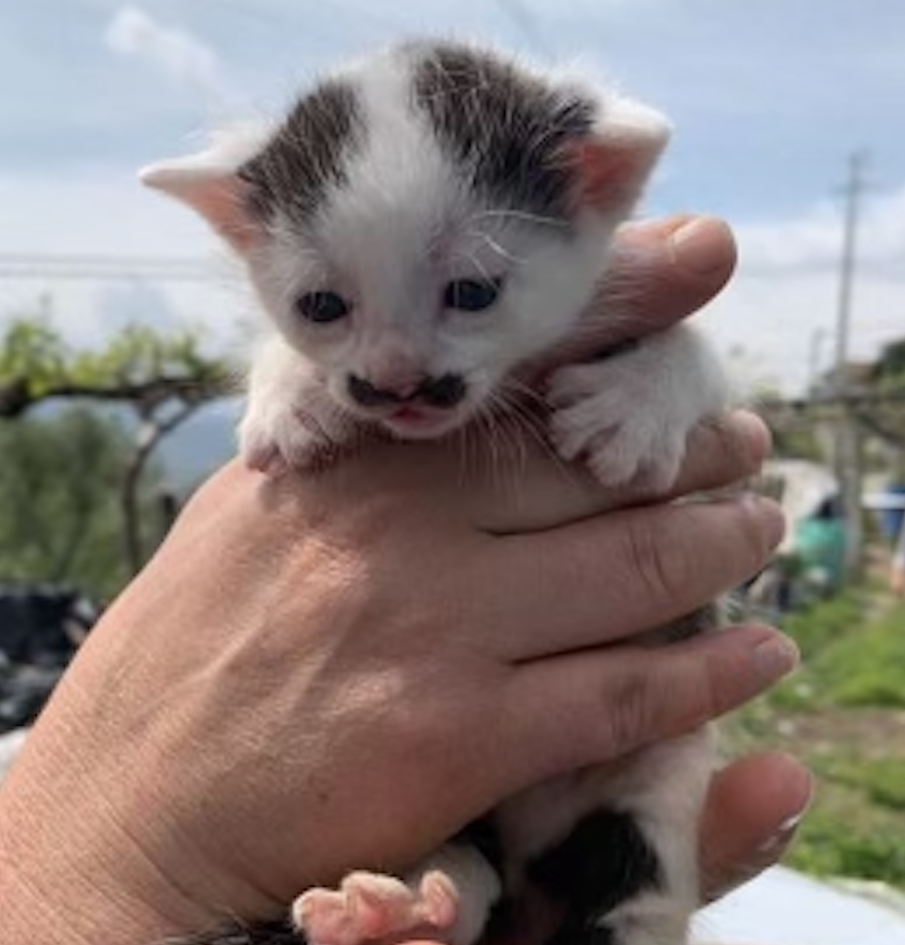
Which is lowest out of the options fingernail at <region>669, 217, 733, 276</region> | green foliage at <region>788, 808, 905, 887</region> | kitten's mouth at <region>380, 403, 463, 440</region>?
green foliage at <region>788, 808, 905, 887</region>

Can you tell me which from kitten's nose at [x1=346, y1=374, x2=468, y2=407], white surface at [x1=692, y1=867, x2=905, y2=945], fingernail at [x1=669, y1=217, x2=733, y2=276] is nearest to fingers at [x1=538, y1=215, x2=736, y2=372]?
fingernail at [x1=669, y1=217, x2=733, y2=276]

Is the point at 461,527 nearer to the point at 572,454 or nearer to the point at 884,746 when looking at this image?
the point at 572,454

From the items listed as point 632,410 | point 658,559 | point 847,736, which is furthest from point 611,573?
point 847,736

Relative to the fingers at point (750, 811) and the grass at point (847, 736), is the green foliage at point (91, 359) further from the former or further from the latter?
the fingers at point (750, 811)

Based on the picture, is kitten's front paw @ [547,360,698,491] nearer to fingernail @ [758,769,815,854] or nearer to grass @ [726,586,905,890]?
fingernail @ [758,769,815,854]

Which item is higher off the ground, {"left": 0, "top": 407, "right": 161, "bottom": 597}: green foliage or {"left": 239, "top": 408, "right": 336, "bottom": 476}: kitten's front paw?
{"left": 239, "top": 408, "right": 336, "bottom": 476}: kitten's front paw

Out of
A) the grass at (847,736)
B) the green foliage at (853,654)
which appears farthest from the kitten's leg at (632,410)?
the green foliage at (853,654)

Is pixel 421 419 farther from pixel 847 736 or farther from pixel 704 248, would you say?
pixel 847 736

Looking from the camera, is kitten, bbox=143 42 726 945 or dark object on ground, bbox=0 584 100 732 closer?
kitten, bbox=143 42 726 945
